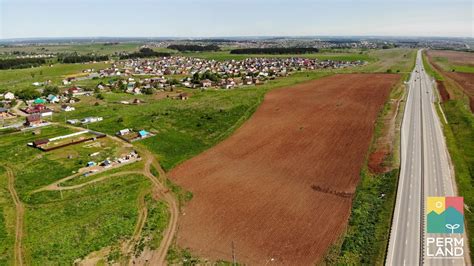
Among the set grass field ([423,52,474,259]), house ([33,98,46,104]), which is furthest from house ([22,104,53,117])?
grass field ([423,52,474,259])

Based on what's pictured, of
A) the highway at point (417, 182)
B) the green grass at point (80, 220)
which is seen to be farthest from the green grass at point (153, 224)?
the highway at point (417, 182)

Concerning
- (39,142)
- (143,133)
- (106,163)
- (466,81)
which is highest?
(466,81)

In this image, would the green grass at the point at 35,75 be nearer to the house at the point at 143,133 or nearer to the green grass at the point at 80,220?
the house at the point at 143,133

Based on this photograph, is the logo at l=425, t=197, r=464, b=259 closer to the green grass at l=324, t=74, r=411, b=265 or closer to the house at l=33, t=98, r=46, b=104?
the green grass at l=324, t=74, r=411, b=265

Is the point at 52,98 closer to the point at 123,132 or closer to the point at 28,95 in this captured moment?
the point at 28,95

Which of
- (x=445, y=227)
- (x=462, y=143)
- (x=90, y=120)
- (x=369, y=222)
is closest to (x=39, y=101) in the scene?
(x=90, y=120)
